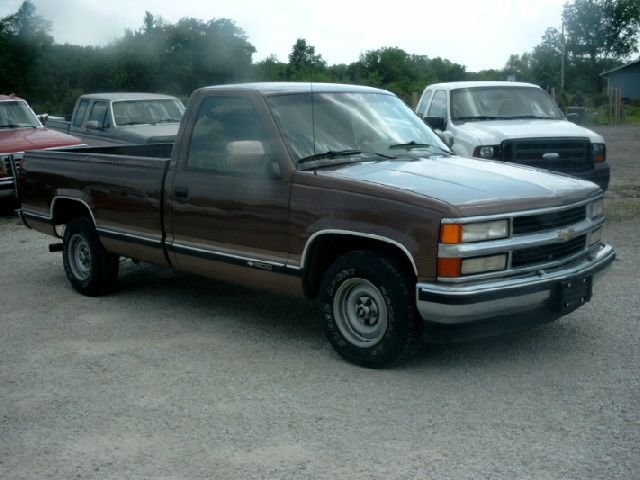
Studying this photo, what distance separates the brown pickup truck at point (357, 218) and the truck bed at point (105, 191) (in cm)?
2

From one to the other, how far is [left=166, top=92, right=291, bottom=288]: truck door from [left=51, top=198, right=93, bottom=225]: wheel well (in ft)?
5.22

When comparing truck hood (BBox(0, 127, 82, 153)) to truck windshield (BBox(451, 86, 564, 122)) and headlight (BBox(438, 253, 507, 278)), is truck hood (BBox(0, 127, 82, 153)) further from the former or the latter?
headlight (BBox(438, 253, 507, 278))

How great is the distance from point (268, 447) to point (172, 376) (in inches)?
53.9

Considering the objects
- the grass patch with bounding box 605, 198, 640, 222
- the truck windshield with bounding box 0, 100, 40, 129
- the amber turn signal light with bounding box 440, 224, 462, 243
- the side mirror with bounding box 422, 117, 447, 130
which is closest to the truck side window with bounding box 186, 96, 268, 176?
the amber turn signal light with bounding box 440, 224, 462, 243

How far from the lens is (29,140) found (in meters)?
13.5

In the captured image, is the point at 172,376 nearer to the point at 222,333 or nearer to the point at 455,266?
the point at 222,333

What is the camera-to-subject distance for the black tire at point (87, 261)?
7961mm

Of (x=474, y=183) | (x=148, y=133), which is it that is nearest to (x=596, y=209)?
(x=474, y=183)

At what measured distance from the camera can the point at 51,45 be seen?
3816 cm

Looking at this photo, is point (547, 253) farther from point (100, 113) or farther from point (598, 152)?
point (100, 113)

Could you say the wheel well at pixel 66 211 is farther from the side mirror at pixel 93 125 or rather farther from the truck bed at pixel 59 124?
the truck bed at pixel 59 124

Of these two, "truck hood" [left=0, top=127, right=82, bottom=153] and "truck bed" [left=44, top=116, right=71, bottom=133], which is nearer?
"truck hood" [left=0, top=127, right=82, bottom=153]

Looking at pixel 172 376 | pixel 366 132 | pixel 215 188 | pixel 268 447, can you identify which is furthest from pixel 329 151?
pixel 268 447

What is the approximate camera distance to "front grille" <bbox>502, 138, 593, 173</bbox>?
36.7 feet
